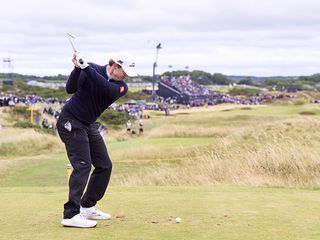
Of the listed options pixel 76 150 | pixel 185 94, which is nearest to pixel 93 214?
pixel 76 150

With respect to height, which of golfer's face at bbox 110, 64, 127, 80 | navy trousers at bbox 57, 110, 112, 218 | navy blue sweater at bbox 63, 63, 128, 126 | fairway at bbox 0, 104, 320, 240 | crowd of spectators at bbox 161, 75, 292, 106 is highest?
golfer's face at bbox 110, 64, 127, 80

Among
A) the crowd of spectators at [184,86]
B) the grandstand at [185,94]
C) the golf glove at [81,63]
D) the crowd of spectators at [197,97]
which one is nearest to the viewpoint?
the golf glove at [81,63]

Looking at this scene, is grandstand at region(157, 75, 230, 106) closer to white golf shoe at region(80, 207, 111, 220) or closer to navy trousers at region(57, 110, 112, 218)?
white golf shoe at region(80, 207, 111, 220)

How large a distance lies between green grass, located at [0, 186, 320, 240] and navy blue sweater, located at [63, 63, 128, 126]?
1.48m

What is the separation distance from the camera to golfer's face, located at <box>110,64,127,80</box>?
7.51 metres

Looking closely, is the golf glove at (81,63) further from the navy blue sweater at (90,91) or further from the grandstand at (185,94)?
the grandstand at (185,94)

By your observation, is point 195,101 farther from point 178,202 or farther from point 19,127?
point 178,202

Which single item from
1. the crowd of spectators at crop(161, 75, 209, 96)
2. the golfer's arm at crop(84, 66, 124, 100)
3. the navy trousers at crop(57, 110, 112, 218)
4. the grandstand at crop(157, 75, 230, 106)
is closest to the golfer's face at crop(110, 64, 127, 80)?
the golfer's arm at crop(84, 66, 124, 100)

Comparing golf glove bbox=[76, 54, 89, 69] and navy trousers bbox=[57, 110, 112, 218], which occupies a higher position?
golf glove bbox=[76, 54, 89, 69]

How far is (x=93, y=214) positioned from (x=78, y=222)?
0.63 metres

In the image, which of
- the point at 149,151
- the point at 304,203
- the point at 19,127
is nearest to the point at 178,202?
the point at 304,203

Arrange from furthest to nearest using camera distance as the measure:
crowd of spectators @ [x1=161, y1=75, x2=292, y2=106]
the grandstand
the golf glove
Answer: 1. the grandstand
2. crowd of spectators @ [x1=161, y1=75, x2=292, y2=106]
3. the golf glove

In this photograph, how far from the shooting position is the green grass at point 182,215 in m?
7.11

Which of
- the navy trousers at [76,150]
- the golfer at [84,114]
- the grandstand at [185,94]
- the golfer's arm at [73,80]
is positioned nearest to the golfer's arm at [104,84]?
the golfer at [84,114]
